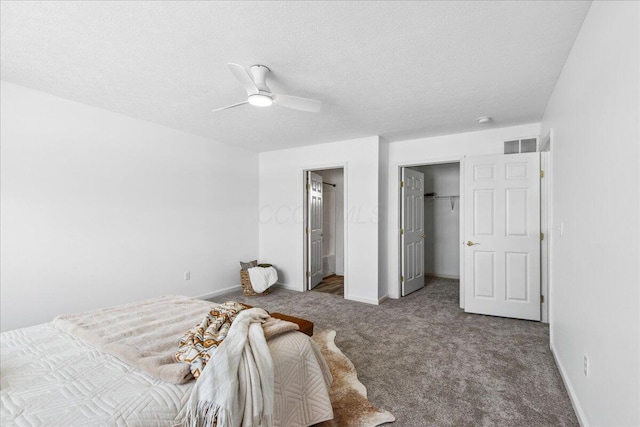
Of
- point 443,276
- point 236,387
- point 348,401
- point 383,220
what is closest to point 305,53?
point 236,387

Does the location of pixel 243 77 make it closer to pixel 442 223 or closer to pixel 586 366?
pixel 586 366

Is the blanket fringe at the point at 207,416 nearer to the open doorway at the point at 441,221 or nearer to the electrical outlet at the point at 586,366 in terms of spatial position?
the electrical outlet at the point at 586,366

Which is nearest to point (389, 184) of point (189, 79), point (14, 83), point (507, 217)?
point (507, 217)

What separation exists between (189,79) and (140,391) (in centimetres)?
240

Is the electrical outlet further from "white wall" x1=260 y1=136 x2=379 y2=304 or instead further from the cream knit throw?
"white wall" x1=260 y1=136 x2=379 y2=304

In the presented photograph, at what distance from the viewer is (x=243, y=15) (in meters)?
1.78

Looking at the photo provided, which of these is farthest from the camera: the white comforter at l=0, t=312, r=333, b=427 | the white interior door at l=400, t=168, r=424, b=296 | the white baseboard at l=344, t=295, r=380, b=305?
the white interior door at l=400, t=168, r=424, b=296

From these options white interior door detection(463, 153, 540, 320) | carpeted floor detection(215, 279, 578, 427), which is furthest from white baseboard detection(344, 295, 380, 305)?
white interior door detection(463, 153, 540, 320)

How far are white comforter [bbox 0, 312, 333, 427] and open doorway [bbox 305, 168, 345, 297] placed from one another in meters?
3.20

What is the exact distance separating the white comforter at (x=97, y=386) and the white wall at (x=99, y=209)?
1.40m

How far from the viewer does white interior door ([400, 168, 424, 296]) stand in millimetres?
4738

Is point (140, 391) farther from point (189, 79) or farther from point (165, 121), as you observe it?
point (165, 121)

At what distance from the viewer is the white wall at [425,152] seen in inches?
157

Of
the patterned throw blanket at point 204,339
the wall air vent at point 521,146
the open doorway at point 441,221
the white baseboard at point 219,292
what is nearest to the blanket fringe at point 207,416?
the patterned throw blanket at point 204,339
